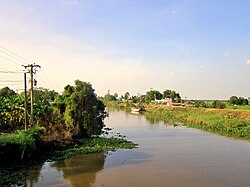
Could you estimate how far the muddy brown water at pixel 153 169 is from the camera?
13234 millimetres

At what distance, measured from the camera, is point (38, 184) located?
1264 centimetres

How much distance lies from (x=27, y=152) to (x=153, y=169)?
302 inches

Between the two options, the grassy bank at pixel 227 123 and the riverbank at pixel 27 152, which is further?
the grassy bank at pixel 227 123

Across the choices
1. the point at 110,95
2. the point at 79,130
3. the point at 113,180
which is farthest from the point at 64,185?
the point at 110,95

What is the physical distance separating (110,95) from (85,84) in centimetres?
11767

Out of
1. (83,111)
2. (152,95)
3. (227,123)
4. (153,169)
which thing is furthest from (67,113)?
(152,95)

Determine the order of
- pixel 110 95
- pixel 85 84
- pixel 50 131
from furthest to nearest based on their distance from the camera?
pixel 110 95, pixel 85 84, pixel 50 131

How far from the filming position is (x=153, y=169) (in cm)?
1564

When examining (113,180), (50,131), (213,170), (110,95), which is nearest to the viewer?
(113,180)

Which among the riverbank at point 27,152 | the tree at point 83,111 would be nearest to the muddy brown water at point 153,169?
the riverbank at point 27,152

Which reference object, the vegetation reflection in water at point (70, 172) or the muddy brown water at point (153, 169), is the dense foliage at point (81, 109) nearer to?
the muddy brown water at point (153, 169)

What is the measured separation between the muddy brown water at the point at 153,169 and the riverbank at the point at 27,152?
2.27 feet

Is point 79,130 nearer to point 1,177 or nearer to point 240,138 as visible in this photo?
point 1,177

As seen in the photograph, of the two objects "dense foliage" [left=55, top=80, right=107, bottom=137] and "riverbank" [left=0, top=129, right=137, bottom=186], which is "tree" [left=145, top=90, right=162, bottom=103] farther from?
"riverbank" [left=0, top=129, right=137, bottom=186]
